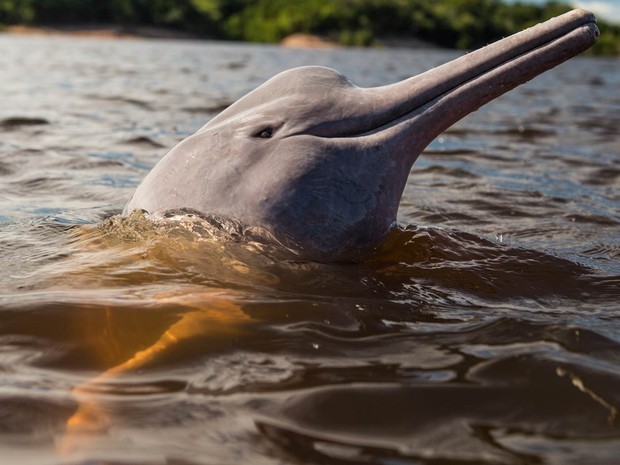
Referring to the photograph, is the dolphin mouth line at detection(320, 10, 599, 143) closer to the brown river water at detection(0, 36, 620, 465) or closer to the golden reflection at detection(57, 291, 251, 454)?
the brown river water at detection(0, 36, 620, 465)

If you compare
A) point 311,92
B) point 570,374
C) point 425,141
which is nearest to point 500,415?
point 570,374

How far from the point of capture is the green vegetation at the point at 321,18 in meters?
80.2

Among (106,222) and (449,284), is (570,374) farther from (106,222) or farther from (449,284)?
(106,222)

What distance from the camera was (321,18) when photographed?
8531 cm

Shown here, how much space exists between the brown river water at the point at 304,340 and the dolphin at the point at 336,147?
0.45 ft

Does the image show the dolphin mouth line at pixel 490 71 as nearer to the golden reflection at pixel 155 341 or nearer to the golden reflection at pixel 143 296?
the golden reflection at pixel 143 296

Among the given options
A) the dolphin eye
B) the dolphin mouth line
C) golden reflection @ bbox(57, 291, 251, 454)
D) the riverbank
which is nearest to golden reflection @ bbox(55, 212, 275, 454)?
golden reflection @ bbox(57, 291, 251, 454)

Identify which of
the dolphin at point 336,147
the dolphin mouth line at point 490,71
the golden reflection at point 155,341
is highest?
the dolphin mouth line at point 490,71

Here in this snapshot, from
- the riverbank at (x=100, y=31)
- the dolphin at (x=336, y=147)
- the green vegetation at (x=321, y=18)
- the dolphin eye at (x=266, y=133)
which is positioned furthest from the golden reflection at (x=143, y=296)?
the green vegetation at (x=321, y=18)

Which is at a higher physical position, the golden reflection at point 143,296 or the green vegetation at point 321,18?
the green vegetation at point 321,18

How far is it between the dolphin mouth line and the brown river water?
74 centimetres

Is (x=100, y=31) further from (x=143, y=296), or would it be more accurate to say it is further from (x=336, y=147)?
(x=143, y=296)

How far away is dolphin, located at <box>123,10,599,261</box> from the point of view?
12.1 feet

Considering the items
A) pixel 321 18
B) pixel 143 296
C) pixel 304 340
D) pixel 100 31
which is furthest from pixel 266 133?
pixel 321 18
